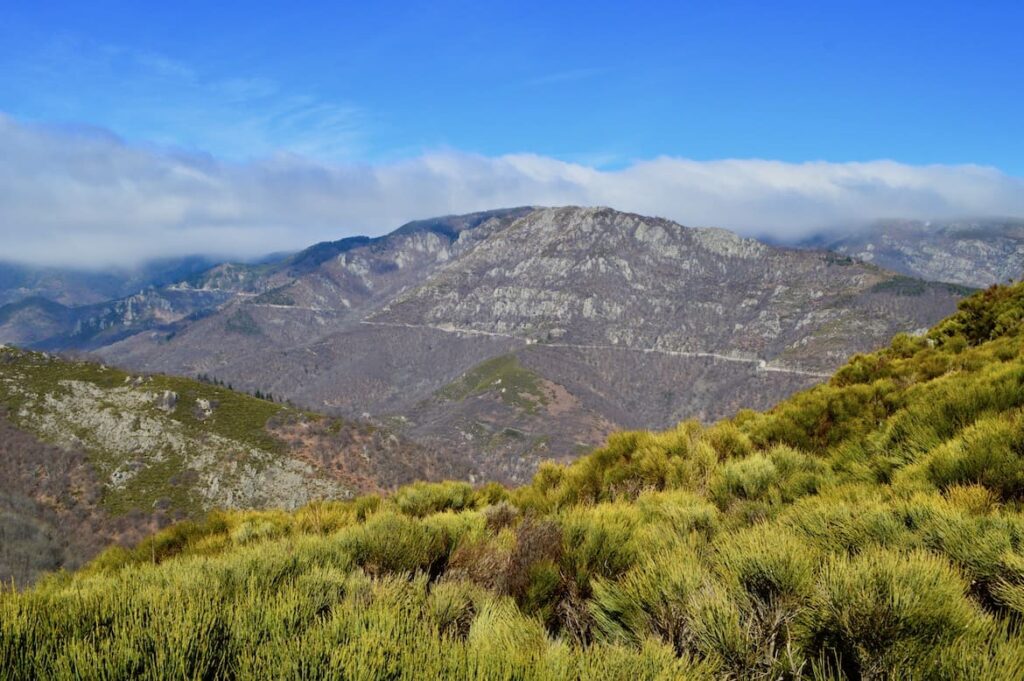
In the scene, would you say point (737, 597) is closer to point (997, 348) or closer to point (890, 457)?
point (890, 457)

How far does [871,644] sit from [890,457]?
6089 millimetres

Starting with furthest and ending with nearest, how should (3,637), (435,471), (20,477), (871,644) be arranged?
(435,471) → (20,477) → (871,644) → (3,637)

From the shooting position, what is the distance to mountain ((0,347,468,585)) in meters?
104

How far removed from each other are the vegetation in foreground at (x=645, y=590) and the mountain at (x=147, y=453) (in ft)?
326

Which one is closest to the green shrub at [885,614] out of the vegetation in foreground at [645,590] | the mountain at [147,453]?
the vegetation in foreground at [645,590]

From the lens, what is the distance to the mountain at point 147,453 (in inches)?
4082

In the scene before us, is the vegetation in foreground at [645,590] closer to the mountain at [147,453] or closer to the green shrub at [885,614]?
the green shrub at [885,614]

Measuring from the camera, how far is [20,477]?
348 ft

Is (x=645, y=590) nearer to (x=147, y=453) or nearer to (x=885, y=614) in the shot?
(x=885, y=614)

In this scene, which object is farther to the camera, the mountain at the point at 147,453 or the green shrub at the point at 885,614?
the mountain at the point at 147,453

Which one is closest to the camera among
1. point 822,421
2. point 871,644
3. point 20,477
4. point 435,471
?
point 871,644

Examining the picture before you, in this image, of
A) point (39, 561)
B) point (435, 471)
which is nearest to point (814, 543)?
point (39, 561)

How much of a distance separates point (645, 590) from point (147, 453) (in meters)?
145

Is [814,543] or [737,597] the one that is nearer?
[737,597]
